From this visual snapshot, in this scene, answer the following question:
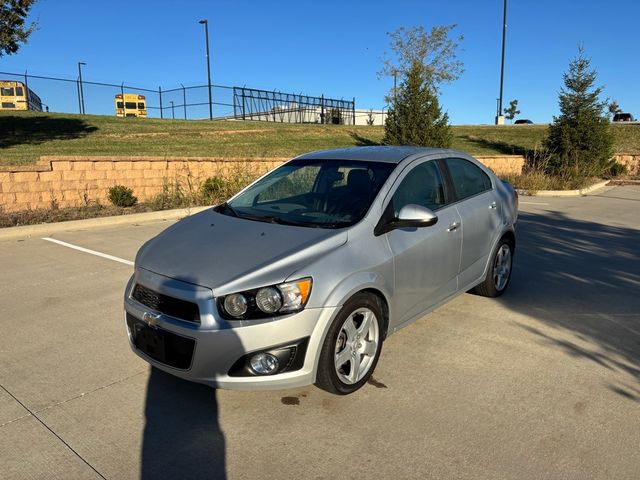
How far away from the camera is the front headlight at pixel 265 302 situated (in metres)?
2.83

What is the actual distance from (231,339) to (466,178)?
9.72 feet

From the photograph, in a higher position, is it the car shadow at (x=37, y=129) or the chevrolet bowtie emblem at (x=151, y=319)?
the car shadow at (x=37, y=129)

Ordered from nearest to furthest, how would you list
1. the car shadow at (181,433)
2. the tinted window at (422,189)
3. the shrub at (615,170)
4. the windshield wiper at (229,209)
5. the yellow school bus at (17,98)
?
the car shadow at (181,433) < the tinted window at (422,189) < the windshield wiper at (229,209) < the shrub at (615,170) < the yellow school bus at (17,98)

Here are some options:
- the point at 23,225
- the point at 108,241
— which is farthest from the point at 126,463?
the point at 23,225

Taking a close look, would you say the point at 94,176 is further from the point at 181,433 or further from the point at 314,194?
the point at 181,433

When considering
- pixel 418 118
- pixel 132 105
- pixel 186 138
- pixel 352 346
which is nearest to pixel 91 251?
pixel 352 346

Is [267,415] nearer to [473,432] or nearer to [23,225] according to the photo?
[473,432]

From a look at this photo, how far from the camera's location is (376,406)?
10.4 ft

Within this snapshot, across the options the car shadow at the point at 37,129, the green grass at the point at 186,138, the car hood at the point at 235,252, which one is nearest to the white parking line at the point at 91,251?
the car hood at the point at 235,252

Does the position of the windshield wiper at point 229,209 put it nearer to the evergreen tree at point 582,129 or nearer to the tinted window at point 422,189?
the tinted window at point 422,189

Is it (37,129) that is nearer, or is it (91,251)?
(91,251)

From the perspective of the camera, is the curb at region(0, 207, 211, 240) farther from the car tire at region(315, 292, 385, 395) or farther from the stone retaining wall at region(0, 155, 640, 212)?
the car tire at region(315, 292, 385, 395)

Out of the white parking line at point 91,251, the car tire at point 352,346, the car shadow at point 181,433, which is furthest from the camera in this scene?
the white parking line at point 91,251

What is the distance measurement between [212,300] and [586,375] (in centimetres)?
268
